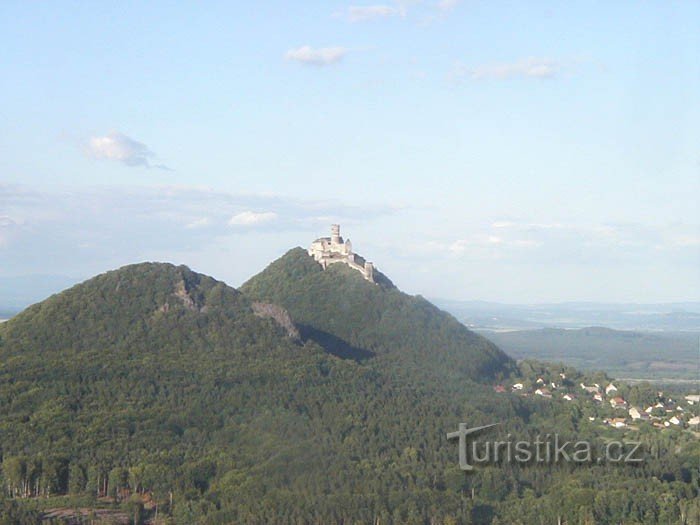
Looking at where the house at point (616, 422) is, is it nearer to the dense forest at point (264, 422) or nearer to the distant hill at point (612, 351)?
the dense forest at point (264, 422)

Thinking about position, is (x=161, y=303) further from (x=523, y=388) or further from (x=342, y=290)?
(x=523, y=388)

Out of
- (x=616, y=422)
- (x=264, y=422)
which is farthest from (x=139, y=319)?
(x=616, y=422)

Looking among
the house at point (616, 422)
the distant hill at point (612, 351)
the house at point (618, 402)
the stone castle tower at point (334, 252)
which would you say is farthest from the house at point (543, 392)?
the distant hill at point (612, 351)

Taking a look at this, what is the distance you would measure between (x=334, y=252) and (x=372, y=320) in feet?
31.6

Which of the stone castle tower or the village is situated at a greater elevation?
the stone castle tower

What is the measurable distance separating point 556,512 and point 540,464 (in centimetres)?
611

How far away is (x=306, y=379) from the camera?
2085 inches

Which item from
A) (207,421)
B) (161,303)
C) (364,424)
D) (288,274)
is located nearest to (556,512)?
(364,424)

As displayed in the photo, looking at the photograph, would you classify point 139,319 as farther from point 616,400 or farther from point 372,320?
point 616,400

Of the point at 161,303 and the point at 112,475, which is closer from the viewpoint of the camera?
the point at 112,475

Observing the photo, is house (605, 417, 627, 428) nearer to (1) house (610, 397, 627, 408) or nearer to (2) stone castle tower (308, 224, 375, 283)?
(1) house (610, 397, 627, 408)

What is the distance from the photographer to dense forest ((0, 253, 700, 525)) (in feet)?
124

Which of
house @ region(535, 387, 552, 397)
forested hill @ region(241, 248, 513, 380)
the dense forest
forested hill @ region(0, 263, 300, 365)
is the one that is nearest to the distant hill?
forested hill @ region(241, 248, 513, 380)

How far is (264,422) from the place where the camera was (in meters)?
46.0
